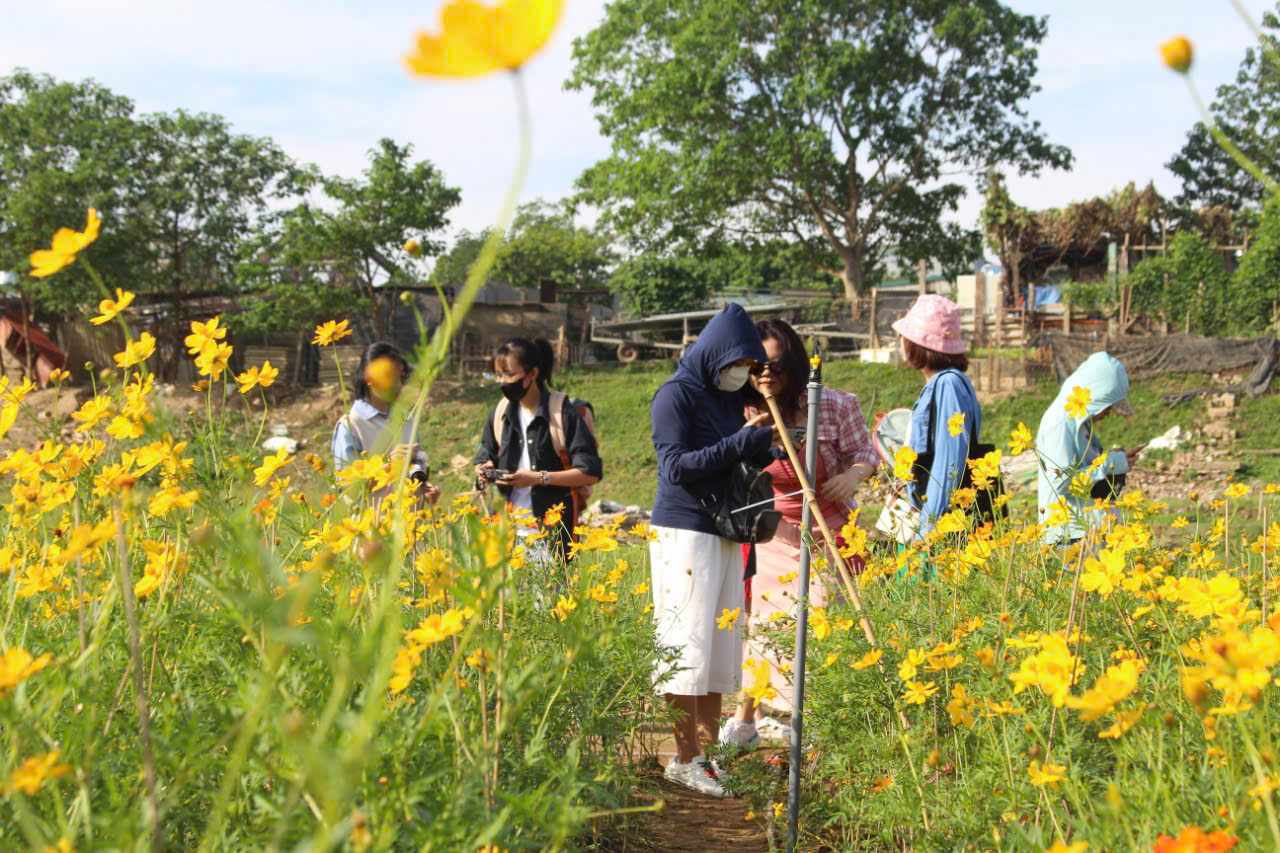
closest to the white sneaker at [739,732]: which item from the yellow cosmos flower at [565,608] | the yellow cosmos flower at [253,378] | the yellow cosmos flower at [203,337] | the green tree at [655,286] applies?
the yellow cosmos flower at [565,608]

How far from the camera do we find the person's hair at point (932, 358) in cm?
356

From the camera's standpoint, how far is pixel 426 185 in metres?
22.9

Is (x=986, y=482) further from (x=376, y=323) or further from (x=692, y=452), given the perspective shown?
(x=376, y=323)

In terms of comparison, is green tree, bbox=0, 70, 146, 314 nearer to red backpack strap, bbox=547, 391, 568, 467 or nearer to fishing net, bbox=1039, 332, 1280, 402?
fishing net, bbox=1039, 332, 1280, 402

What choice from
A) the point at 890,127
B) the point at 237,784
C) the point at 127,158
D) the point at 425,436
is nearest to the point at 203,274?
the point at 127,158

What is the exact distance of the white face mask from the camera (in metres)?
3.18

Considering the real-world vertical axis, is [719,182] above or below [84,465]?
above

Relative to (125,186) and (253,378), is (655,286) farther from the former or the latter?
(253,378)

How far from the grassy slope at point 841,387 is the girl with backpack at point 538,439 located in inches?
311

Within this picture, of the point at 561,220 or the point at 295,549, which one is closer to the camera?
the point at 295,549

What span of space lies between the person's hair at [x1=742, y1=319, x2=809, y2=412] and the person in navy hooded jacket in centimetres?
34

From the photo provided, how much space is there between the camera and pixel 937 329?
3.53 meters

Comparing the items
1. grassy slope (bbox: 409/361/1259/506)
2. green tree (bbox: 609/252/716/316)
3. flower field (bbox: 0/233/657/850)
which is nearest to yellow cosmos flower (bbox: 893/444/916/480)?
flower field (bbox: 0/233/657/850)

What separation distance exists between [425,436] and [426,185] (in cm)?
653
